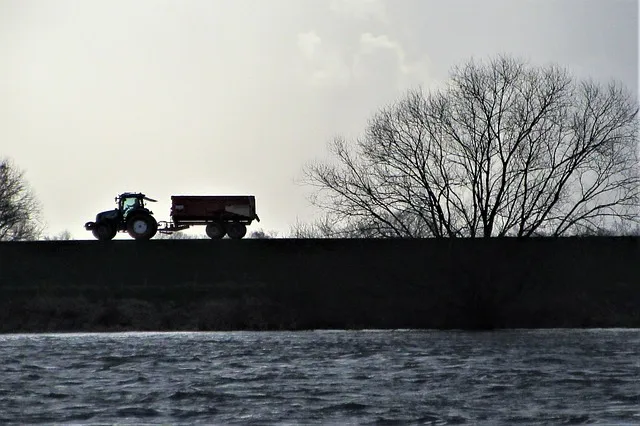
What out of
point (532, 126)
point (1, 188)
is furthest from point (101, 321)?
point (1, 188)

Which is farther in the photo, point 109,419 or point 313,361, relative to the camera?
point 313,361

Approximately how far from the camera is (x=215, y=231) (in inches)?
2051

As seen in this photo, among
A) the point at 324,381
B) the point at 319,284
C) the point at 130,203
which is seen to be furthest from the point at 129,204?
the point at 324,381

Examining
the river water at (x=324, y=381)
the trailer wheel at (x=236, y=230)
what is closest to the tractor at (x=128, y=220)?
the trailer wheel at (x=236, y=230)

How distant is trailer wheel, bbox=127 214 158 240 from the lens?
50.9 m

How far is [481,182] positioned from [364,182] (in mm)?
4389

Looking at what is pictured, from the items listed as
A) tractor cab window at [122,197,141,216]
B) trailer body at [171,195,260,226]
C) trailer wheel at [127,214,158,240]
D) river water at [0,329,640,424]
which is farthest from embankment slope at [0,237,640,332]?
river water at [0,329,640,424]

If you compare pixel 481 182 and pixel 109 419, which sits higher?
pixel 481 182

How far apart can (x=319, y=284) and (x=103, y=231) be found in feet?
24.1

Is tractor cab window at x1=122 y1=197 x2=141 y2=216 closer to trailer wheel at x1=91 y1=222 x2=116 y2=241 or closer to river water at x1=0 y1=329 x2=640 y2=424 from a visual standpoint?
trailer wheel at x1=91 y1=222 x2=116 y2=241

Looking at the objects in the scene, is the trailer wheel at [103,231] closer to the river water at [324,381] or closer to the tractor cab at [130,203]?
the tractor cab at [130,203]

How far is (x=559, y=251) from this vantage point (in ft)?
168

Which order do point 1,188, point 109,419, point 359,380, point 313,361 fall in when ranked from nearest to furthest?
point 109,419
point 359,380
point 313,361
point 1,188

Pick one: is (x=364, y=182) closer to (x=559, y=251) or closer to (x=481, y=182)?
(x=481, y=182)
